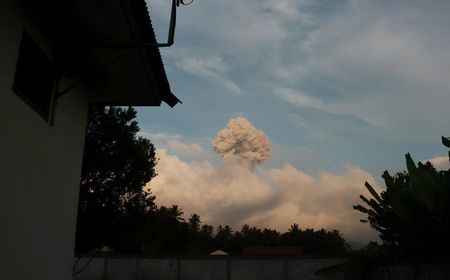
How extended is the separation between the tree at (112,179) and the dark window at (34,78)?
11464mm

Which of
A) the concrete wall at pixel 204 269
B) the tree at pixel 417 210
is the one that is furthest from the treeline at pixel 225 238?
the tree at pixel 417 210

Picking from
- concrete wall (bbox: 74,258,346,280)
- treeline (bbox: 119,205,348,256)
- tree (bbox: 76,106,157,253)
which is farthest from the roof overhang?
treeline (bbox: 119,205,348,256)

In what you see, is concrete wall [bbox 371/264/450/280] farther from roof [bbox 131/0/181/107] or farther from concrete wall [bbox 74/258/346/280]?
roof [bbox 131/0/181/107]

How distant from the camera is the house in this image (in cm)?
505

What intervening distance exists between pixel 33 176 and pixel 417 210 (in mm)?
10667

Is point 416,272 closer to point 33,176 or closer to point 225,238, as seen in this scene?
point 33,176

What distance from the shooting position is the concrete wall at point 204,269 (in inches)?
950

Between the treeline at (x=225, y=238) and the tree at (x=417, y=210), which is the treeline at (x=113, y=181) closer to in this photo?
the tree at (x=417, y=210)

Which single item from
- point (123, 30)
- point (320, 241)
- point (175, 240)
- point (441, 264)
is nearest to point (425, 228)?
point (441, 264)

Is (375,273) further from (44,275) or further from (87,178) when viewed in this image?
(44,275)

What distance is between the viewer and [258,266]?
82.8 feet

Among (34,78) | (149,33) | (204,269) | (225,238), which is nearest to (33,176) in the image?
(34,78)

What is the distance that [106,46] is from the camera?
6348 mm

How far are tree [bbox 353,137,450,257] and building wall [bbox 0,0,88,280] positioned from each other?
8.63 meters
